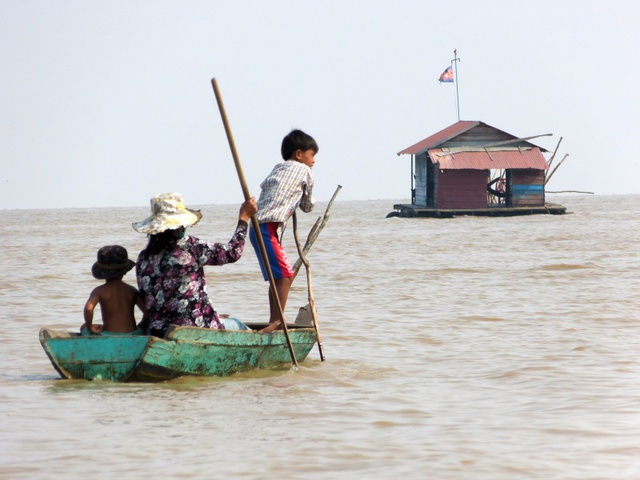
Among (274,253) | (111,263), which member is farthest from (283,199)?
(111,263)

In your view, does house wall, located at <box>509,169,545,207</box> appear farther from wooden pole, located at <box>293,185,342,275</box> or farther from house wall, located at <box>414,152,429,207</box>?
wooden pole, located at <box>293,185,342,275</box>

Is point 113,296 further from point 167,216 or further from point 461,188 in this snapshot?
point 461,188

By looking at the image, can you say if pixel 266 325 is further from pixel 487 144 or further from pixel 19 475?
pixel 487 144

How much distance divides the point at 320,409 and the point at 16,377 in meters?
2.44

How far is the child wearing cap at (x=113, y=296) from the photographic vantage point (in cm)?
622

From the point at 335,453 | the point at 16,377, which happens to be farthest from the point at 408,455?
the point at 16,377

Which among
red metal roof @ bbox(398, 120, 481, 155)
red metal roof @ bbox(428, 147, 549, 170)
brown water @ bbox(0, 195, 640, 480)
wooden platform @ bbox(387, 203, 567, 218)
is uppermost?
red metal roof @ bbox(398, 120, 481, 155)

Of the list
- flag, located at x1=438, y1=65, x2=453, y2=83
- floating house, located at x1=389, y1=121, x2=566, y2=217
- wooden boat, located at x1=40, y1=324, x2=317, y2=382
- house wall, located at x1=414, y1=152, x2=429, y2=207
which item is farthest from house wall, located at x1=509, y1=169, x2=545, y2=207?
Result: wooden boat, located at x1=40, y1=324, x2=317, y2=382

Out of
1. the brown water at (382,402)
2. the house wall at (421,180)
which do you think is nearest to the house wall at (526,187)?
the house wall at (421,180)

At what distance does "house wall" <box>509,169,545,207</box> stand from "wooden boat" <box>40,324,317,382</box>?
30562 millimetres

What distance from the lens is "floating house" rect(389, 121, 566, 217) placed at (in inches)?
1383

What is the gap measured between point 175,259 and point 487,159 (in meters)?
29.9

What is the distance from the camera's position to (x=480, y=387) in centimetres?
636

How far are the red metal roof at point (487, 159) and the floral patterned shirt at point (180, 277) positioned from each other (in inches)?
1124
